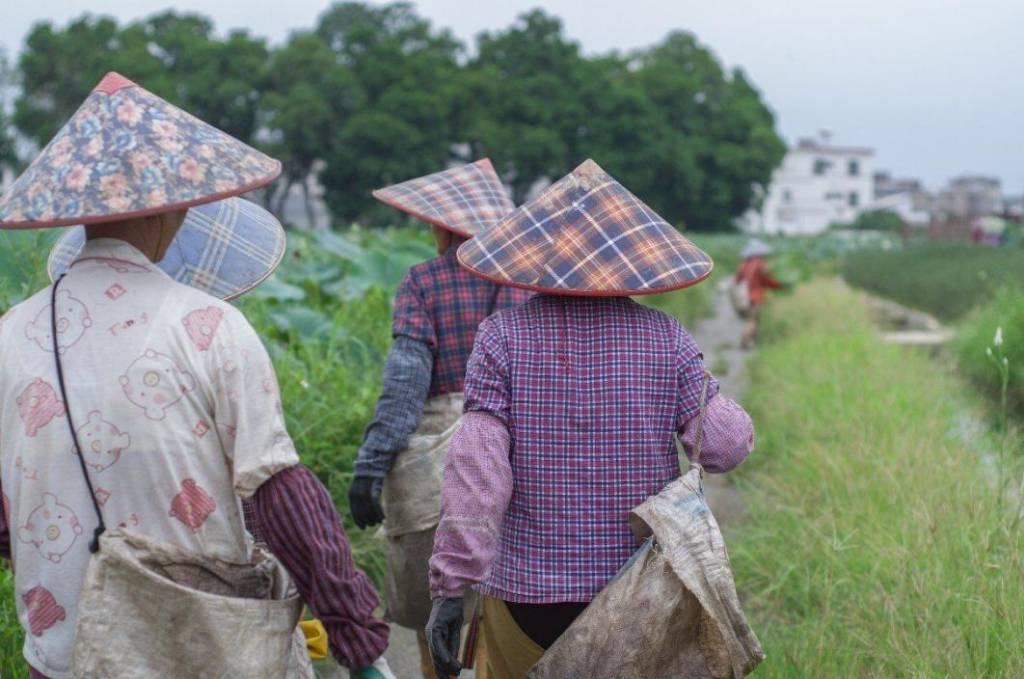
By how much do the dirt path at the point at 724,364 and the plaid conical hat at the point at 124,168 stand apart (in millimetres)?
4094

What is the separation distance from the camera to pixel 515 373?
8.30 feet

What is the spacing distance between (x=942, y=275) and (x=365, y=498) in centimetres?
1719

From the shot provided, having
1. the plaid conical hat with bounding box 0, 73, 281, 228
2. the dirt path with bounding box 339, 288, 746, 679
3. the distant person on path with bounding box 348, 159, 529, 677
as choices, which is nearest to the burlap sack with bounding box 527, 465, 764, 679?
the plaid conical hat with bounding box 0, 73, 281, 228

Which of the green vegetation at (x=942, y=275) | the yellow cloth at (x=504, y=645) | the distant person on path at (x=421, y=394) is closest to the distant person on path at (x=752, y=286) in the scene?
the green vegetation at (x=942, y=275)

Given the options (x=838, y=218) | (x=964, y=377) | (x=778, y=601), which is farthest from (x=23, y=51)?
(x=838, y=218)

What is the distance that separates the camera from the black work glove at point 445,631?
249cm

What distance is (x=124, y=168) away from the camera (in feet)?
6.81

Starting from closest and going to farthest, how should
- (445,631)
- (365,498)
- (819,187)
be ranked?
(445,631), (365,498), (819,187)

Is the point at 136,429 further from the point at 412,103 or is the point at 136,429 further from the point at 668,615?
the point at 412,103

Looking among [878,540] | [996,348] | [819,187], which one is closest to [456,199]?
[878,540]

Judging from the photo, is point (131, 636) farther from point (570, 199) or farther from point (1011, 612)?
point (1011, 612)

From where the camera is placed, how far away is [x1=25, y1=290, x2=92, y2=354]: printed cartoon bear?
2055 mm

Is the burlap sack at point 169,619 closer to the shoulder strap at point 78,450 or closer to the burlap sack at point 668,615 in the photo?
the shoulder strap at point 78,450

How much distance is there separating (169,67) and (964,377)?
3798cm
